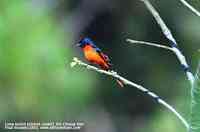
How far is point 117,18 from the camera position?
4.17ft

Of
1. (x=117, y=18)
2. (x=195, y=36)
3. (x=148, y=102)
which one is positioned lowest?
(x=148, y=102)

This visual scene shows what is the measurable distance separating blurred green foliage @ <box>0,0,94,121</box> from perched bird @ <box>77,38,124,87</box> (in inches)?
2.6

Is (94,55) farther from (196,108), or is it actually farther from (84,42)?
(196,108)

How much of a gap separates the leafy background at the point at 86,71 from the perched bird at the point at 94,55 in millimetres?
24

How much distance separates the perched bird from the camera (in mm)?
1020

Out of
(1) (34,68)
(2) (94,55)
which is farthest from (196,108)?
(1) (34,68)

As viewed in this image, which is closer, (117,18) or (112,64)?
(112,64)

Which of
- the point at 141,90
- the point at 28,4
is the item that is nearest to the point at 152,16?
the point at 141,90

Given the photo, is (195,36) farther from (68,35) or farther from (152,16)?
(68,35)

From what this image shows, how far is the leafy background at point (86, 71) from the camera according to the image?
1.13 metres

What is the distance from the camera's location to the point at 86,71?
44.1 inches

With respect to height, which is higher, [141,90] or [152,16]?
[152,16]

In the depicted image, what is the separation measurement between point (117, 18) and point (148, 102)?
23 cm

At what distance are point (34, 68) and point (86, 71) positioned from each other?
5.0 inches
